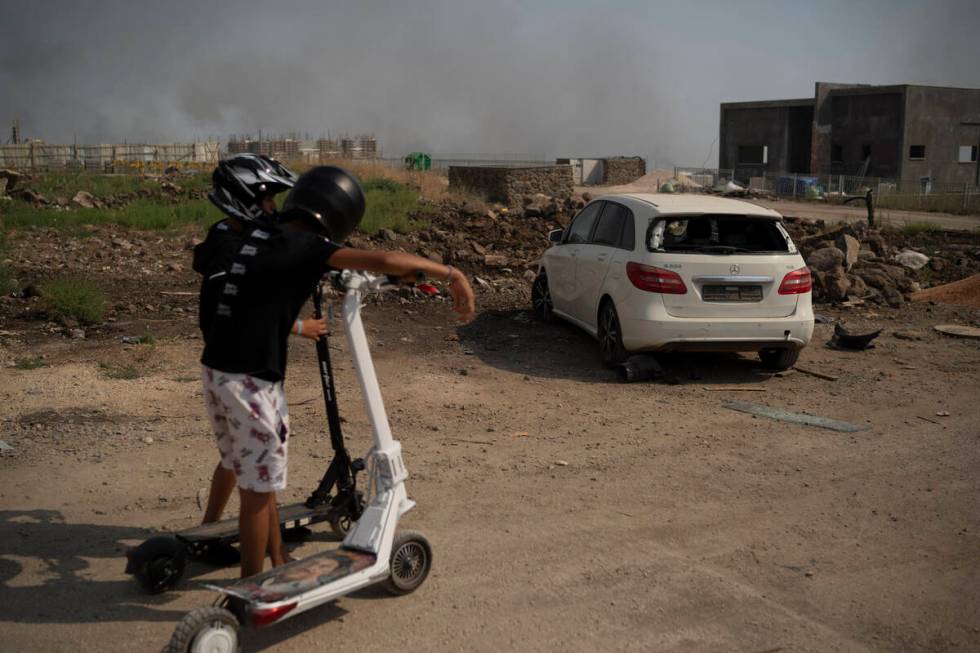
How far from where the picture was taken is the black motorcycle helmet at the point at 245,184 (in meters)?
4.39

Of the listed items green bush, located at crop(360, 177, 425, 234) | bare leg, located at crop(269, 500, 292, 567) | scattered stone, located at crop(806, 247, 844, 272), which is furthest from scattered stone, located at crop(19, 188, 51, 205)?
bare leg, located at crop(269, 500, 292, 567)

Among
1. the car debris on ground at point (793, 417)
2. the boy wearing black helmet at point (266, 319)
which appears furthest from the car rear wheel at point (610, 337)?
the boy wearing black helmet at point (266, 319)

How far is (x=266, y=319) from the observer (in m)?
3.91

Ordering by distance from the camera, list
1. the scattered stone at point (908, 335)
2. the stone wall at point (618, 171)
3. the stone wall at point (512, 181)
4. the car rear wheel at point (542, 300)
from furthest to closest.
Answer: the stone wall at point (618, 171) → the stone wall at point (512, 181) → the car rear wheel at point (542, 300) → the scattered stone at point (908, 335)

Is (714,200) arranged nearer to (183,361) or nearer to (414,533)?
(183,361)

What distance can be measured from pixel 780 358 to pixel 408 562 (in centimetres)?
620

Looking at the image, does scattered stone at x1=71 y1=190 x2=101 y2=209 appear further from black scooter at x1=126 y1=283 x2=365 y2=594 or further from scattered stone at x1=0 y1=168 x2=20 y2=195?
black scooter at x1=126 y1=283 x2=365 y2=594

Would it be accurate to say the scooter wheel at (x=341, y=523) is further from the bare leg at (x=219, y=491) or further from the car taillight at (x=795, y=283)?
the car taillight at (x=795, y=283)

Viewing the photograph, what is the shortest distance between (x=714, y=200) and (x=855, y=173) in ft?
143

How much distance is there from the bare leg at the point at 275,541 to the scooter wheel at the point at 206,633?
0.57m

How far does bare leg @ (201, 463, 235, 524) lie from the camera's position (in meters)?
4.71

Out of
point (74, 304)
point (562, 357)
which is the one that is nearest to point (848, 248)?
point (562, 357)

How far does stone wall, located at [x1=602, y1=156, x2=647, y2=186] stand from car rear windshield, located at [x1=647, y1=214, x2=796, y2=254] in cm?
4151

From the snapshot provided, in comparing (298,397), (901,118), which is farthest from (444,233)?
(901,118)
